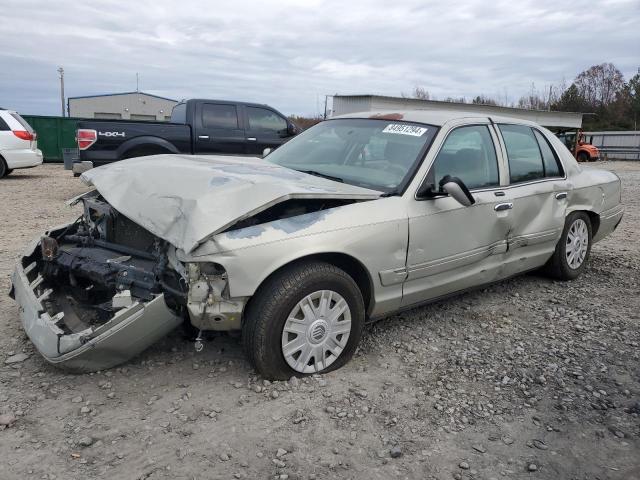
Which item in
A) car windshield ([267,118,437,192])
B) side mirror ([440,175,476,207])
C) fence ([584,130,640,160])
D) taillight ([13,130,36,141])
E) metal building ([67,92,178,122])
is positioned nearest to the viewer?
side mirror ([440,175,476,207])

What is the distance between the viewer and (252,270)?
3.00 metres

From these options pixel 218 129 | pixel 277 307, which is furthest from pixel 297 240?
pixel 218 129

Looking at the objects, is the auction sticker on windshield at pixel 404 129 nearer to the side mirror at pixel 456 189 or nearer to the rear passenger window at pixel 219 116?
the side mirror at pixel 456 189

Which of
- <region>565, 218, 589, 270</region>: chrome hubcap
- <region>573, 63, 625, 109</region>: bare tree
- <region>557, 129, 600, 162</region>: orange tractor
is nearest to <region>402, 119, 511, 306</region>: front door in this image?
<region>565, 218, 589, 270</region>: chrome hubcap

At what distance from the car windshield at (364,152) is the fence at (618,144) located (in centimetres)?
3381

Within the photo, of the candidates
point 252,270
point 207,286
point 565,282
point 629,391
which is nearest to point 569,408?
point 629,391

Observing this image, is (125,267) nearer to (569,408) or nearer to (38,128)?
(569,408)

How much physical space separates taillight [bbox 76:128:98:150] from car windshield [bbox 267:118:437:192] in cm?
565

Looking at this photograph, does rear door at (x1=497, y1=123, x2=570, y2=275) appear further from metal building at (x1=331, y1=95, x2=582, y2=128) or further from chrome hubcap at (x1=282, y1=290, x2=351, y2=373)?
metal building at (x1=331, y1=95, x2=582, y2=128)

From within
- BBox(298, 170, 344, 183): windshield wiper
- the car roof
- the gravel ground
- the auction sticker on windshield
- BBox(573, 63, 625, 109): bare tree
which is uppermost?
BBox(573, 63, 625, 109): bare tree

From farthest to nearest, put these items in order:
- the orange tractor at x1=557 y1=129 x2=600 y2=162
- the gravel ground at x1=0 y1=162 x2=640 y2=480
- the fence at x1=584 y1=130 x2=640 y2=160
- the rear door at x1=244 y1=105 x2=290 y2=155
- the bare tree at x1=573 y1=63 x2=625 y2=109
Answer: the bare tree at x1=573 y1=63 x2=625 y2=109
the fence at x1=584 y1=130 x2=640 y2=160
the orange tractor at x1=557 y1=129 x2=600 y2=162
the rear door at x1=244 y1=105 x2=290 y2=155
the gravel ground at x1=0 y1=162 x2=640 y2=480

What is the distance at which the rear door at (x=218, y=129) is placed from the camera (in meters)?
10.3

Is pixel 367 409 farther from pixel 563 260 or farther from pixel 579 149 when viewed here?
pixel 579 149

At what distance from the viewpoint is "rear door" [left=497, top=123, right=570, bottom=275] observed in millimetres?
4504
